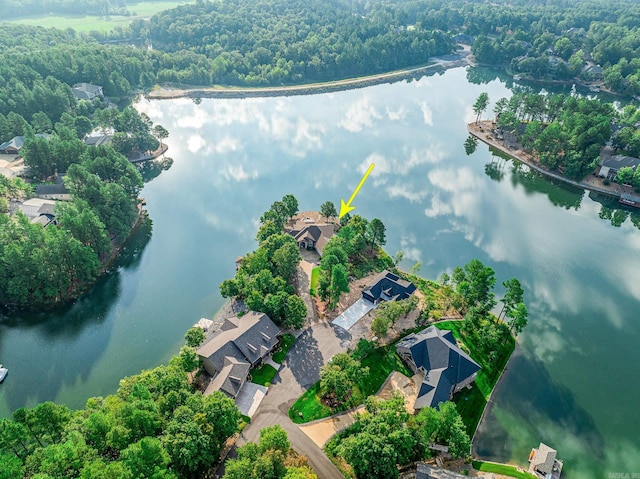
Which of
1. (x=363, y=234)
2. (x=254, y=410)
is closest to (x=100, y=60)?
(x=363, y=234)

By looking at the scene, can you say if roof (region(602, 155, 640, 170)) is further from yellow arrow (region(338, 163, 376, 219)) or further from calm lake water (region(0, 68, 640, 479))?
yellow arrow (region(338, 163, 376, 219))

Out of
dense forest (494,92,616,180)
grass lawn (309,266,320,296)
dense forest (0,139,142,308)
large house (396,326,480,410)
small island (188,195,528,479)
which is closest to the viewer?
small island (188,195,528,479)

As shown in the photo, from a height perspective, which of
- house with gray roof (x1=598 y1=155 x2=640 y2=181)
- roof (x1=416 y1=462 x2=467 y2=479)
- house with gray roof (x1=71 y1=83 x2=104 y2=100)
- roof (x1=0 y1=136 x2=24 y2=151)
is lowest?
roof (x1=416 y1=462 x2=467 y2=479)

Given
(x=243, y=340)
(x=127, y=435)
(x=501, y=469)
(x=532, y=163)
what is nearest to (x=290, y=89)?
(x=532, y=163)

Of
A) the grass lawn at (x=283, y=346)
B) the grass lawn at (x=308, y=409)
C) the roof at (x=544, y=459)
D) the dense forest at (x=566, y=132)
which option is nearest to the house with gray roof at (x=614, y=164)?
the dense forest at (x=566, y=132)

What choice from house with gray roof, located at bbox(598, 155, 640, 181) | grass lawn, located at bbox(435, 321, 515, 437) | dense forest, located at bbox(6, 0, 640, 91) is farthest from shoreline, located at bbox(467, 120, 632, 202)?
dense forest, located at bbox(6, 0, 640, 91)
